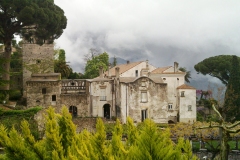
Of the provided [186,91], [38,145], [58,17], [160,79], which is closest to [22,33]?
[58,17]

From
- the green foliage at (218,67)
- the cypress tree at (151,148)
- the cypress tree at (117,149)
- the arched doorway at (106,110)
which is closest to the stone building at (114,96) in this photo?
the arched doorway at (106,110)

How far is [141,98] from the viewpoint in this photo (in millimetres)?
35625

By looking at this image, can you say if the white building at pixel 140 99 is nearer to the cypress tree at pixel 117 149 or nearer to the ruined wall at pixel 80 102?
the ruined wall at pixel 80 102

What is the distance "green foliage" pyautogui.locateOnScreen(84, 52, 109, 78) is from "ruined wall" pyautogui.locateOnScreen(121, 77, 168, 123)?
2206 cm

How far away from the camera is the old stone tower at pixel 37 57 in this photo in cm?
4006

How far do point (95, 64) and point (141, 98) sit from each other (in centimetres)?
2455

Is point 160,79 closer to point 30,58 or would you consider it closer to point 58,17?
point 58,17

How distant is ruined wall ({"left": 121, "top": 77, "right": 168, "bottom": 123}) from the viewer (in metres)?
35.3

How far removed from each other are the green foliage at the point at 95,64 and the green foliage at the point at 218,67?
20089 millimetres

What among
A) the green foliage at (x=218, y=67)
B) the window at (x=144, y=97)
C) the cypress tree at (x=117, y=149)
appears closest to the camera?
the cypress tree at (x=117, y=149)

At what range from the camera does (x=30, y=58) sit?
4053 cm

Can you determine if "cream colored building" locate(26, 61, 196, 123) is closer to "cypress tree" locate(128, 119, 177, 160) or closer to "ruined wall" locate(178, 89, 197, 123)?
"ruined wall" locate(178, 89, 197, 123)

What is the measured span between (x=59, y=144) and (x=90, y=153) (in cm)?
106

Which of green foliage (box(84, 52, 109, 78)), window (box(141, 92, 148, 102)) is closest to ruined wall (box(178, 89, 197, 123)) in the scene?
window (box(141, 92, 148, 102))
